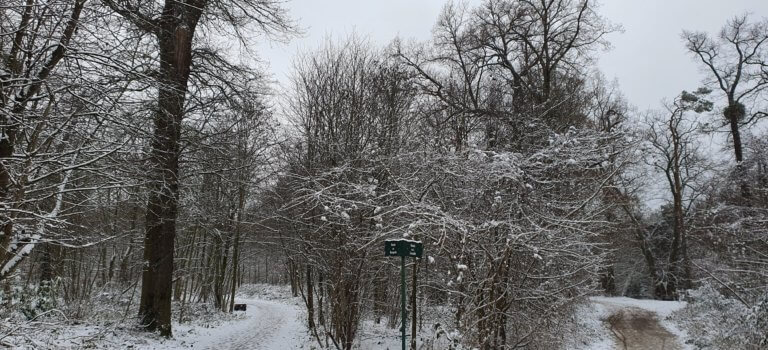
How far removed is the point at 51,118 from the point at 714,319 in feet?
53.6

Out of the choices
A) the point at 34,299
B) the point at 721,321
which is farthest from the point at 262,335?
the point at 721,321

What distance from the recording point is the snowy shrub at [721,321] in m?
10.4

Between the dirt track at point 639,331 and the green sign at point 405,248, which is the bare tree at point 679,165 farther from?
the green sign at point 405,248

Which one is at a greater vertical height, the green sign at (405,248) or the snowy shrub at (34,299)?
the green sign at (405,248)

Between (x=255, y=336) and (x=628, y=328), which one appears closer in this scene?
(x=255, y=336)

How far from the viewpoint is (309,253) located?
32.7ft

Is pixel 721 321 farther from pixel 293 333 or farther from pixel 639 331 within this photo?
pixel 293 333

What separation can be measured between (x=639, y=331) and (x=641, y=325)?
1227 mm

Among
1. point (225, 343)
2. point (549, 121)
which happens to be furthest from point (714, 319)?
point (225, 343)

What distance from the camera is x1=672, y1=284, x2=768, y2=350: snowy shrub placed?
34.2 ft

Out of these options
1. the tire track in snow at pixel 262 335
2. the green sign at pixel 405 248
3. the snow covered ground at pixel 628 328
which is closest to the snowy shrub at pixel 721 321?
the snow covered ground at pixel 628 328

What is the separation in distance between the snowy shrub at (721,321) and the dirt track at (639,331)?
624mm

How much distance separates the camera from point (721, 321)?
1327 centimetres

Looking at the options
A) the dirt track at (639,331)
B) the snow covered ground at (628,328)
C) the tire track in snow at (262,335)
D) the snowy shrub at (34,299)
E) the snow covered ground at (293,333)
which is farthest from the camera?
the dirt track at (639,331)
